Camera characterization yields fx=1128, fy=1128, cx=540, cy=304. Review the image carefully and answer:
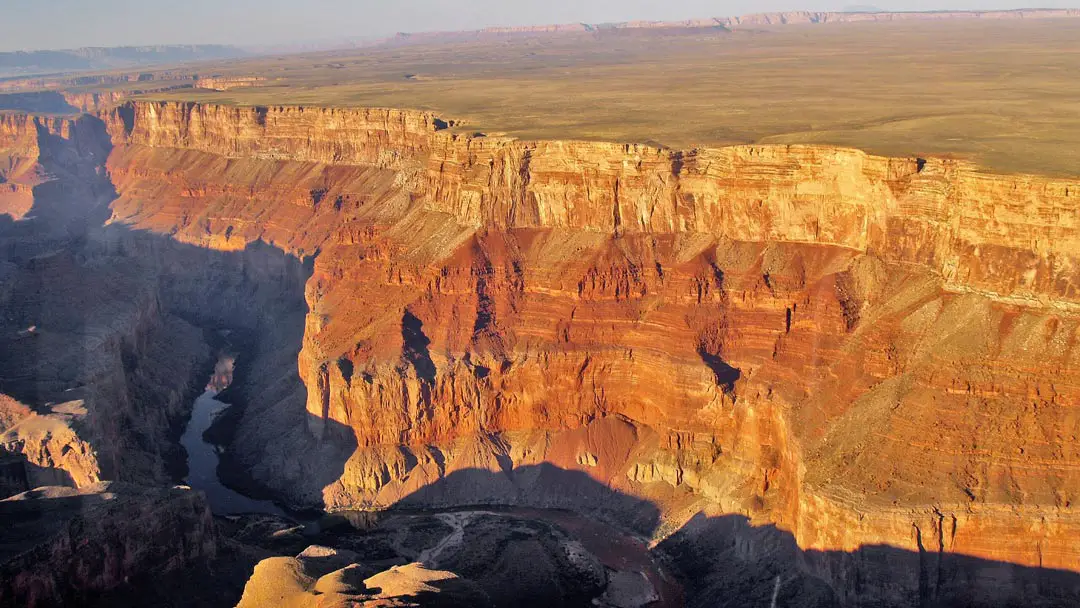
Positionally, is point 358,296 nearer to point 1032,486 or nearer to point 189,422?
point 189,422

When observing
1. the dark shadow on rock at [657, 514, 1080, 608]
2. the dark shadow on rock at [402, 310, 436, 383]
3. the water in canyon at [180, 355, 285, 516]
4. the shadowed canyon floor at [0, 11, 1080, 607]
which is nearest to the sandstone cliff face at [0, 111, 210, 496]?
the shadowed canyon floor at [0, 11, 1080, 607]

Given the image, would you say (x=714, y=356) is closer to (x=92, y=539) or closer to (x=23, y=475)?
(x=92, y=539)

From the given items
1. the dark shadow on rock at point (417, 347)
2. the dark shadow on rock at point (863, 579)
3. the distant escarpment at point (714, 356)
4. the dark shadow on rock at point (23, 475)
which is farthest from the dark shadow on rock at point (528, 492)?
the dark shadow on rock at point (23, 475)

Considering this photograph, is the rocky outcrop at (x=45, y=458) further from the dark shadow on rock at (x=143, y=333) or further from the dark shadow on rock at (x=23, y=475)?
the dark shadow on rock at (x=143, y=333)

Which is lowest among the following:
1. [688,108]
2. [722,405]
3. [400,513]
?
[400,513]

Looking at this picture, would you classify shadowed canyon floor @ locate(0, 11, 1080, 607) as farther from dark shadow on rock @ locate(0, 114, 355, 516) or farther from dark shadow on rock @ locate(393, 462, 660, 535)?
dark shadow on rock @ locate(0, 114, 355, 516)

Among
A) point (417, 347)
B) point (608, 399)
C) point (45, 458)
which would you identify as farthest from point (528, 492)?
point (45, 458)

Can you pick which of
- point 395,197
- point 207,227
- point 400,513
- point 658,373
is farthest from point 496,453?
point 207,227
